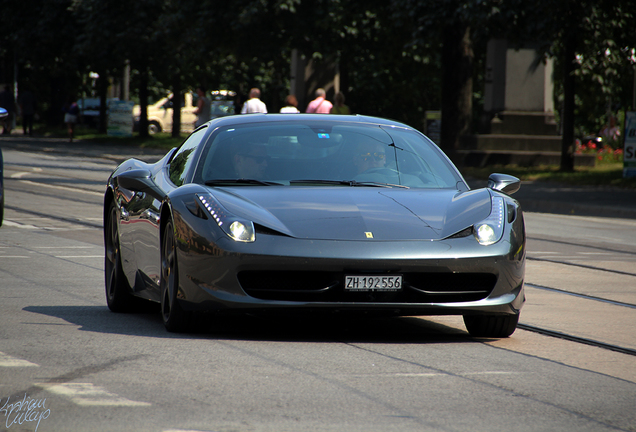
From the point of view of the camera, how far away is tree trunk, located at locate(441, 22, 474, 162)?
92.9 feet

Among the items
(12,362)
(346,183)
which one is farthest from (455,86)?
(12,362)

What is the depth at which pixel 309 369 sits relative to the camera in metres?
5.21

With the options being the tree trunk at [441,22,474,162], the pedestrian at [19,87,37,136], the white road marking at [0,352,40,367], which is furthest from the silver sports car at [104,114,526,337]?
the pedestrian at [19,87,37,136]

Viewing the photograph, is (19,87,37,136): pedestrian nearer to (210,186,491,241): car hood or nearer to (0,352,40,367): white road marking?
(210,186,491,241): car hood

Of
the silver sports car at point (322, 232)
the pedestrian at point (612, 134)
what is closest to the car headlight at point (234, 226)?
the silver sports car at point (322, 232)

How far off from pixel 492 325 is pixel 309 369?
1557mm

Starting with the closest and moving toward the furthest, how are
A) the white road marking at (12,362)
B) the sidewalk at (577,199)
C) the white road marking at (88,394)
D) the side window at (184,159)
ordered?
the white road marking at (88,394), the white road marking at (12,362), the side window at (184,159), the sidewalk at (577,199)

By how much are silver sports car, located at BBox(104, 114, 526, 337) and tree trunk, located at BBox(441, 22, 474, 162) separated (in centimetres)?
2168

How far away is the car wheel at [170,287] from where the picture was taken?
242 inches

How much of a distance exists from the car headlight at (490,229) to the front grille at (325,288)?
232mm

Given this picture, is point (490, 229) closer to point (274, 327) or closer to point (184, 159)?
point (274, 327)

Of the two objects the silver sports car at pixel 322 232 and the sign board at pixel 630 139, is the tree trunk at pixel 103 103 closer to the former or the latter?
the sign board at pixel 630 139

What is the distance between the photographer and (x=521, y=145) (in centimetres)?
2947

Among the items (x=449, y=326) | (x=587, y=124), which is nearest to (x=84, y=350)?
(x=449, y=326)
